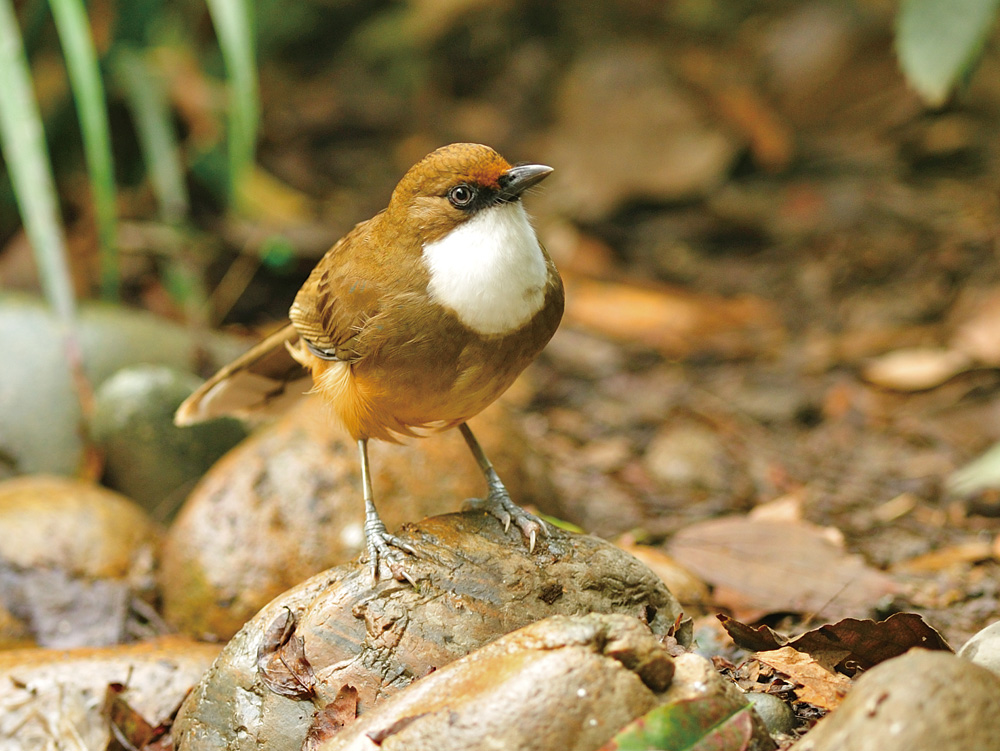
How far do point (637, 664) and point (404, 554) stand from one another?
0.94 metres

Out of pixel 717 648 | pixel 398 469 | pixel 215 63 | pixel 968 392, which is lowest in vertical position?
pixel 968 392

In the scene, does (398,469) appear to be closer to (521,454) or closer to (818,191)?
(521,454)

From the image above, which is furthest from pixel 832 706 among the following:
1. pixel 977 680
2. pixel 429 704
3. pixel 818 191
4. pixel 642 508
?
pixel 818 191

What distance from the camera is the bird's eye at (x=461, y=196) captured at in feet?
9.55

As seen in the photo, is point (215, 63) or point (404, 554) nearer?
point (404, 554)

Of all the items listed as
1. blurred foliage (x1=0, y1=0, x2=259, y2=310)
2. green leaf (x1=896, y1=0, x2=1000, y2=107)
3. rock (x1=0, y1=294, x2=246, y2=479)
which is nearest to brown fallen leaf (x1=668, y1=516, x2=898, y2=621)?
green leaf (x1=896, y1=0, x2=1000, y2=107)

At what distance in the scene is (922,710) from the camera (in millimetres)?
1904

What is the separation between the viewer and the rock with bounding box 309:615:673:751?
2090 millimetres

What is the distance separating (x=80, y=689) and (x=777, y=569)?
8.22ft

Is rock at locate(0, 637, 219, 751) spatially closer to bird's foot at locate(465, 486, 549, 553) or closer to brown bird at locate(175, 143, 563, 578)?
brown bird at locate(175, 143, 563, 578)

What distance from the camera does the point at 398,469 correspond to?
13.0 ft

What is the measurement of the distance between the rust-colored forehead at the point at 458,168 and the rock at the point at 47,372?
2800 millimetres

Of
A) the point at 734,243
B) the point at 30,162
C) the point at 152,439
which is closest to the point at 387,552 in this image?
the point at 152,439

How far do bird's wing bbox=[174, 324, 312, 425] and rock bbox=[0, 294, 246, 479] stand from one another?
1393 millimetres
